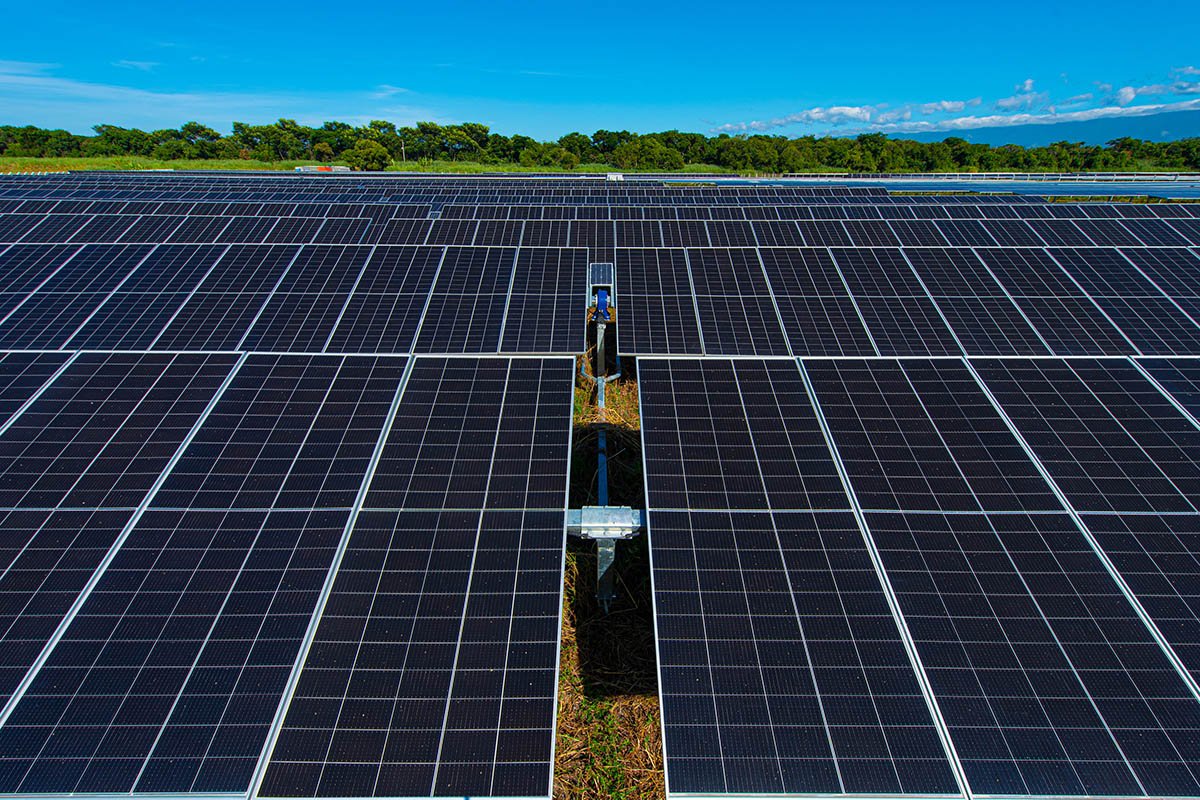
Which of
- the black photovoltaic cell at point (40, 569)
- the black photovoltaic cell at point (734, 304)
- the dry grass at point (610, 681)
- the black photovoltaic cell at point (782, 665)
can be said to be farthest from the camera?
the black photovoltaic cell at point (734, 304)

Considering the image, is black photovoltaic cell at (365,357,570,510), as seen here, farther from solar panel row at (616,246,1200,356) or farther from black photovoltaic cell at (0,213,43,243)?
black photovoltaic cell at (0,213,43,243)

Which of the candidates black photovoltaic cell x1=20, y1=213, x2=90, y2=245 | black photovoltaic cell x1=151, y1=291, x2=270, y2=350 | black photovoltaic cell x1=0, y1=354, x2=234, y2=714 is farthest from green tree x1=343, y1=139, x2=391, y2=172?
black photovoltaic cell x1=0, y1=354, x2=234, y2=714

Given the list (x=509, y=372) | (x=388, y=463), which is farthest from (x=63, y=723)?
(x=509, y=372)

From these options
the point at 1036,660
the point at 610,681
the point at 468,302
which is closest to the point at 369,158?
the point at 468,302

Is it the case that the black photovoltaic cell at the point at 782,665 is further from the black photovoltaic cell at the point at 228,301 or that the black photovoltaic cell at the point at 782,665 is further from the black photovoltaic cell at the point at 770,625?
the black photovoltaic cell at the point at 228,301

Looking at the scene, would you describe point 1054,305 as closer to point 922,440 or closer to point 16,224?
point 922,440

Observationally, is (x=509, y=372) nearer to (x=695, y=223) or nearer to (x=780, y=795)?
(x=780, y=795)

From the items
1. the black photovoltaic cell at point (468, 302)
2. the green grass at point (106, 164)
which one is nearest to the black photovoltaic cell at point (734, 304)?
the black photovoltaic cell at point (468, 302)
